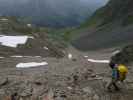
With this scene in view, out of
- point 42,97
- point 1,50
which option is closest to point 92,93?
point 42,97

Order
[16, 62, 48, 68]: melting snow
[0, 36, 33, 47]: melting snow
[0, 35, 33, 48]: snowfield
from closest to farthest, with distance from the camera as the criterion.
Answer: [16, 62, 48, 68]: melting snow, [0, 35, 33, 48]: snowfield, [0, 36, 33, 47]: melting snow

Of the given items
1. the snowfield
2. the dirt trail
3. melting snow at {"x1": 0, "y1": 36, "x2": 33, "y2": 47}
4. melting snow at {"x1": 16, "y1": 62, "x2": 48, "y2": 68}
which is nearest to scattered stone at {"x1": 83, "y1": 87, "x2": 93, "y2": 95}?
the dirt trail

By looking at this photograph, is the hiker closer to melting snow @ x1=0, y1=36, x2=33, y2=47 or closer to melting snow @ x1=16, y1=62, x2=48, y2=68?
melting snow @ x1=16, y1=62, x2=48, y2=68

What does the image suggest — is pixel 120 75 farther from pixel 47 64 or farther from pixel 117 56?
pixel 47 64

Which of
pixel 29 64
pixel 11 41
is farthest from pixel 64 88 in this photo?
pixel 11 41

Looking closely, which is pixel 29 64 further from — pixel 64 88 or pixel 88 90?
pixel 88 90

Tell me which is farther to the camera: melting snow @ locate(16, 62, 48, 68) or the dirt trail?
melting snow @ locate(16, 62, 48, 68)

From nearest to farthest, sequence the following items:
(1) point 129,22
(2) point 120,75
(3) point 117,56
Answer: (2) point 120,75 < (3) point 117,56 < (1) point 129,22

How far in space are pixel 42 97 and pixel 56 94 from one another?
2.53 feet

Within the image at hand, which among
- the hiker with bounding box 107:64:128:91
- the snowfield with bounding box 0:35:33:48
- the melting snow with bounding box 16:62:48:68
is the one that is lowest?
the hiker with bounding box 107:64:128:91

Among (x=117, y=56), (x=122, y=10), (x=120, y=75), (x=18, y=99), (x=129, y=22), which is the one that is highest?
(x=122, y=10)

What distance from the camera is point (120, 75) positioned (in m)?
18.6

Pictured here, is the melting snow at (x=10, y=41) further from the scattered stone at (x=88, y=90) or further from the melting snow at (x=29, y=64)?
the scattered stone at (x=88, y=90)

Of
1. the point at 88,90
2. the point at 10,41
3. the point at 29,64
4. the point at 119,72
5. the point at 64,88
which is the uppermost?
the point at 10,41
